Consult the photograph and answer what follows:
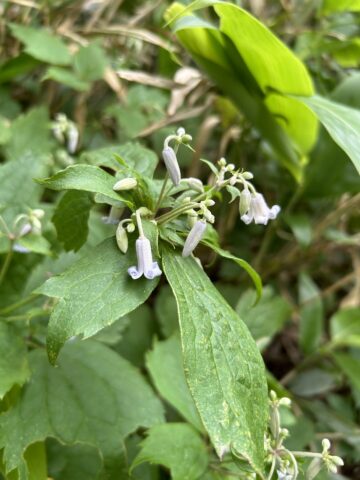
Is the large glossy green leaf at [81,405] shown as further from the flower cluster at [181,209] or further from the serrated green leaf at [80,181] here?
the serrated green leaf at [80,181]

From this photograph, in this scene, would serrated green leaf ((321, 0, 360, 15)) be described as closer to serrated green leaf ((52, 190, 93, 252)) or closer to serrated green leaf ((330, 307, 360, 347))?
serrated green leaf ((330, 307, 360, 347))

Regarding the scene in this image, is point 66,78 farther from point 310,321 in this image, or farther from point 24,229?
point 310,321

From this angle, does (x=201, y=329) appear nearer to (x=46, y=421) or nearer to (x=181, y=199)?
(x=181, y=199)

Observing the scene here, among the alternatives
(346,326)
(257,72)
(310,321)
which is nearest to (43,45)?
(257,72)

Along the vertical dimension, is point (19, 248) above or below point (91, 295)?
below

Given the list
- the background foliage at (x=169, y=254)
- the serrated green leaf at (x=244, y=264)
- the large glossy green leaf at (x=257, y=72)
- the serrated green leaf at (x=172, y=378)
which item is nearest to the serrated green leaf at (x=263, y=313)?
the background foliage at (x=169, y=254)

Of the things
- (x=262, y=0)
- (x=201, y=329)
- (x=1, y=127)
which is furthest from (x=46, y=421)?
(x=262, y=0)
